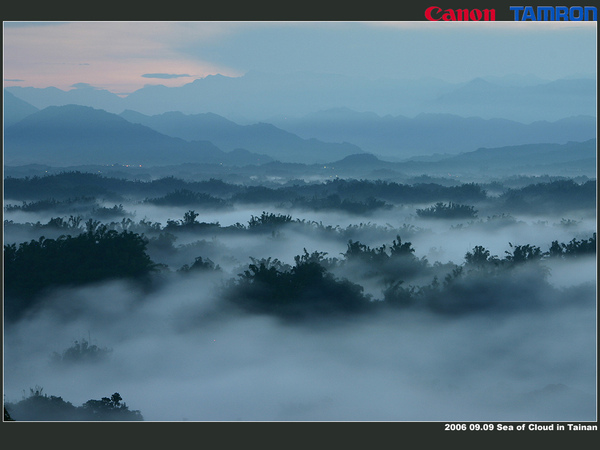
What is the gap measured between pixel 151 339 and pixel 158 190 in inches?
3482

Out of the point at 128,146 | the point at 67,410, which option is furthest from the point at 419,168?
the point at 67,410

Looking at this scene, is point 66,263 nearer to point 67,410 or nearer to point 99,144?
point 67,410

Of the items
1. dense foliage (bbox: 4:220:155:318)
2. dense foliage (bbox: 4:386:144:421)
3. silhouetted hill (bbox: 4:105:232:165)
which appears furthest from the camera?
silhouetted hill (bbox: 4:105:232:165)

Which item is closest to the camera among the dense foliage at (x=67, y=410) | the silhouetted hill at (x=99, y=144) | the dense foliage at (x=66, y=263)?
the dense foliage at (x=67, y=410)

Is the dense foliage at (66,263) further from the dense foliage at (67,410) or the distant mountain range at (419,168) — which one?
the distant mountain range at (419,168)

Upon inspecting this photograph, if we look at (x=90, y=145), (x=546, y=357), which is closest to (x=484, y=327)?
(x=546, y=357)

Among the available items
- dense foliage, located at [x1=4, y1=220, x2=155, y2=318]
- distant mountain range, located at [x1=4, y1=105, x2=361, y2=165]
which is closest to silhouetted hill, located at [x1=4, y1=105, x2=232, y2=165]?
distant mountain range, located at [x1=4, y1=105, x2=361, y2=165]

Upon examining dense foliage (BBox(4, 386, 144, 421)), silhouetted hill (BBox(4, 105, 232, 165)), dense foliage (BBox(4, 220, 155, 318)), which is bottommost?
dense foliage (BBox(4, 386, 144, 421))

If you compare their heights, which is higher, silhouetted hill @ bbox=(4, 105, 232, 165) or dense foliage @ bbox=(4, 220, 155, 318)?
silhouetted hill @ bbox=(4, 105, 232, 165)

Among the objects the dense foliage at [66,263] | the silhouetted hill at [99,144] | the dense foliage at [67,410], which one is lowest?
the dense foliage at [67,410]

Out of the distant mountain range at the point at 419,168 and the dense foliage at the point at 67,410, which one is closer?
the dense foliage at the point at 67,410

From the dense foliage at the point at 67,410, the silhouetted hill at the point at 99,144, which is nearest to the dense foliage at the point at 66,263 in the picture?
the dense foliage at the point at 67,410

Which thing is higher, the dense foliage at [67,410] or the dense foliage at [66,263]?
the dense foliage at [66,263]

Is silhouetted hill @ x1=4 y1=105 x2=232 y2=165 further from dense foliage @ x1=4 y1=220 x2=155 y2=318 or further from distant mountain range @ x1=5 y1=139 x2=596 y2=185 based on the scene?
dense foliage @ x1=4 y1=220 x2=155 y2=318
